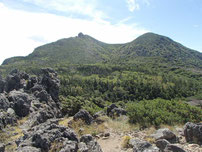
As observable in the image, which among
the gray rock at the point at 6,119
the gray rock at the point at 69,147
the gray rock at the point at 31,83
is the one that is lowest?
the gray rock at the point at 6,119

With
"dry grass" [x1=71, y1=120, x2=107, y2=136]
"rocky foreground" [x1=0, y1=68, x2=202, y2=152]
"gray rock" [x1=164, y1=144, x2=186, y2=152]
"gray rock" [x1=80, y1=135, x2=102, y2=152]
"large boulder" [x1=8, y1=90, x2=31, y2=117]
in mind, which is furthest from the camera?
"large boulder" [x1=8, y1=90, x2=31, y2=117]

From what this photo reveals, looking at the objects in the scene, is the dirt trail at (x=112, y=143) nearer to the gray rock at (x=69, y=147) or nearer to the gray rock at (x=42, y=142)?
the gray rock at (x=69, y=147)


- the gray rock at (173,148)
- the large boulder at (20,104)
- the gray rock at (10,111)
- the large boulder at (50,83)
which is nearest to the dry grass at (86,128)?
the gray rock at (173,148)

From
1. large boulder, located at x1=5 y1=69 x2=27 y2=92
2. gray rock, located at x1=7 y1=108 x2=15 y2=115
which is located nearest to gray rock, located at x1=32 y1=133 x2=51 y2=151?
Answer: gray rock, located at x1=7 y1=108 x2=15 y2=115

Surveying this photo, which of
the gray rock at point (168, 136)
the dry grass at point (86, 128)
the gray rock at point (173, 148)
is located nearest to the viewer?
the gray rock at point (173, 148)

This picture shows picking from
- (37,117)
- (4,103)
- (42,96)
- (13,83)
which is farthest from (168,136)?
(13,83)

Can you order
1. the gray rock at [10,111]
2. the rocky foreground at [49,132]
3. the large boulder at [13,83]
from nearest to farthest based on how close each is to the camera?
1. the rocky foreground at [49,132]
2. the gray rock at [10,111]
3. the large boulder at [13,83]

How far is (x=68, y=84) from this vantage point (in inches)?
3442

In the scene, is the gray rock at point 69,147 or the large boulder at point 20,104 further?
the large boulder at point 20,104

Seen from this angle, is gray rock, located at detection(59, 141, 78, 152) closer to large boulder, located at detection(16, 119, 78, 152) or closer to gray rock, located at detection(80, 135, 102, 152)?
large boulder, located at detection(16, 119, 78, 152)

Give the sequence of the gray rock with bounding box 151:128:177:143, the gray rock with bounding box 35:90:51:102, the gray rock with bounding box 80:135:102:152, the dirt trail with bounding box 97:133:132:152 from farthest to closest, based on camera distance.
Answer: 1. the gray rock with bounding box 35:90:51:102
2. the dirt trail with bounding box 97:133:132:152
3. the gray rock with bounding box 151:128:177:143
4. the gray rock with bounding box 80:135:102:152

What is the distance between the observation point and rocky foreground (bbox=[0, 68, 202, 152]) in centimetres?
570

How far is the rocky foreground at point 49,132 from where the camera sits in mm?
5699

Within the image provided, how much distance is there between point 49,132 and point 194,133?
680cm
